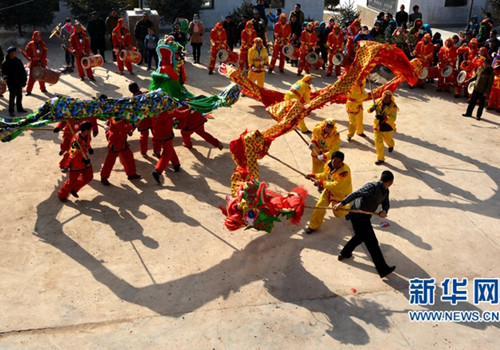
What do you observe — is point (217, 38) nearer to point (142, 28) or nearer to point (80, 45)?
point (142, 28)

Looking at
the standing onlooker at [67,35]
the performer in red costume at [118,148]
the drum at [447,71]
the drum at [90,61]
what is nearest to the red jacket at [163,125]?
the performer in red costume at [118,148]

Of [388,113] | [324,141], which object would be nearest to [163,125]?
[324,141]

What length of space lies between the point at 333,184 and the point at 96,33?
1123cm

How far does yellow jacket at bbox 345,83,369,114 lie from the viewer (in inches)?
414

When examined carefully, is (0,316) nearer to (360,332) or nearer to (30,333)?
(30,333)

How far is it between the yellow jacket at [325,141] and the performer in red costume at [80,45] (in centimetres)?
807

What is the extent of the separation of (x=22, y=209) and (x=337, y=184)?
495 cm

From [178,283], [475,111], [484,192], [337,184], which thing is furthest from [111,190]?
[475,111]

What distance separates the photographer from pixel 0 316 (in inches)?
235

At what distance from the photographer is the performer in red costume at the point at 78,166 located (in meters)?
8.09

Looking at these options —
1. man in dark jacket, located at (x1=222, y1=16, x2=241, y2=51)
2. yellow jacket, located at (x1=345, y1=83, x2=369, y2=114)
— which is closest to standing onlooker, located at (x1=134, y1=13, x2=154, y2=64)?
man in dark jacket, located at (x1=222, y1=16, x2=241, y2=51)

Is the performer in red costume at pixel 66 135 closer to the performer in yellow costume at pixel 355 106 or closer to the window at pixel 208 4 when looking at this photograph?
the performer in yellow costume at pixel 355 106

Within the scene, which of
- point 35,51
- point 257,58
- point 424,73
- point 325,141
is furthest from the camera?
point 424,73

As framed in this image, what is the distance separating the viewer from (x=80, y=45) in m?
13.7
